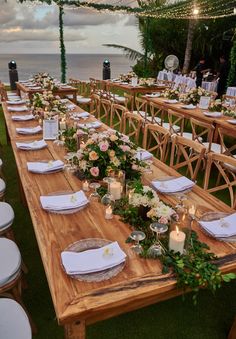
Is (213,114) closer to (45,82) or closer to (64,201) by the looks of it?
(64,201)

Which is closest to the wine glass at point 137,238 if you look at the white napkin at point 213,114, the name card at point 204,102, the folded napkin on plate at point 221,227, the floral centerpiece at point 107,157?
the folded napkin on plate at point 221,227

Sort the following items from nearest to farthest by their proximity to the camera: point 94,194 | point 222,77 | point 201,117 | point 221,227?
point 221,227 < point 94,194 < point 201,117 < point 222,77

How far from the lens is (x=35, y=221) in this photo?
5.43 feet

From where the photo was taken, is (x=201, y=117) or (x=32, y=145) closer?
(x=32, y=145)

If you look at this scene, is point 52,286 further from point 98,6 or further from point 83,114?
point 98,6

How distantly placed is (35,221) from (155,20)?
14029mm

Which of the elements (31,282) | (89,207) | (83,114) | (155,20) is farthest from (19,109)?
(155,20)

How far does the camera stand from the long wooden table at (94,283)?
3.84 ft

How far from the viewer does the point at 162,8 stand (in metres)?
9.43

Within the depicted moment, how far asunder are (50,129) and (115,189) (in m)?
1.52

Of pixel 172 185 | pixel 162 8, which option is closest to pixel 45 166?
pixel 172 185

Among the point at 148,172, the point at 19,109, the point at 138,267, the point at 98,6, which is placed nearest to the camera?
the point at 138,267

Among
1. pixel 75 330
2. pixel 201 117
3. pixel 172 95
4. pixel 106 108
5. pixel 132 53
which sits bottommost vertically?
pixel 106 108

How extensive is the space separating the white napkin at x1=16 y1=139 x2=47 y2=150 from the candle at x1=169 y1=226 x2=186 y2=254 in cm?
180
